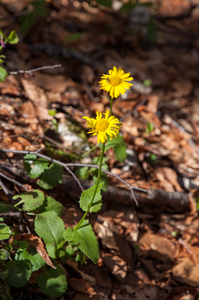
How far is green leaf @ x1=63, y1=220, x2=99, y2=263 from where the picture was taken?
1473 millimetres

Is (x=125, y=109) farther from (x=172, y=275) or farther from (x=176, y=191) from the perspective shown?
(x=172, y=275)

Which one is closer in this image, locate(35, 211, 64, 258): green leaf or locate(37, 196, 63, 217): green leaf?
locate(35, 211, 64, 258): green leaf

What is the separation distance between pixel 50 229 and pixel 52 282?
353 millimetres

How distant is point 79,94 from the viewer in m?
3.46

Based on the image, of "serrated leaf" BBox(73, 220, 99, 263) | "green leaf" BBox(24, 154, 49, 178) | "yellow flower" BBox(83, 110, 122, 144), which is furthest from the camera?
"green leaf" BBox(24, 154, 49, 178)

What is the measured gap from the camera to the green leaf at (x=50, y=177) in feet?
6.68

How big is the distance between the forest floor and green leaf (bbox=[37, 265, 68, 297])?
0.28 meters

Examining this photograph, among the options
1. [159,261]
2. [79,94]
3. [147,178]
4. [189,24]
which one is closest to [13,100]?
[79,94]

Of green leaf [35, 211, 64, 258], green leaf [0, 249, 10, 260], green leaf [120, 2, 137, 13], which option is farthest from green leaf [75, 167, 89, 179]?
green leaf [120, 2, 137, 13]

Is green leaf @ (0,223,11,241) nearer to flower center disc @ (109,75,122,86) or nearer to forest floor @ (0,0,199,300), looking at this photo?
forest floor @ (0,0,199,300)

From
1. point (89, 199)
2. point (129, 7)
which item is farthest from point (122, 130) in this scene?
point (129, 7)

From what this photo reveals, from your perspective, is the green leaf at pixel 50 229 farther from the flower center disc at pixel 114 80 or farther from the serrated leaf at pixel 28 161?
the flower center disc at pixel 114 80

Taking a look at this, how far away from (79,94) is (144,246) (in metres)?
2.19

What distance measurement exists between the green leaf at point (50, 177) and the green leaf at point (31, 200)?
0.60ft
